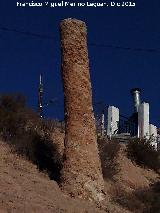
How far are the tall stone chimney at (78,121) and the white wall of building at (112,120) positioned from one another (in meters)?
18.8

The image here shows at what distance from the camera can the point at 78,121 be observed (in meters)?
20.0

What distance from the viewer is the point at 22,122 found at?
85.7 ft

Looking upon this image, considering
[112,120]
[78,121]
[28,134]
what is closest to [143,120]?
[112,120]

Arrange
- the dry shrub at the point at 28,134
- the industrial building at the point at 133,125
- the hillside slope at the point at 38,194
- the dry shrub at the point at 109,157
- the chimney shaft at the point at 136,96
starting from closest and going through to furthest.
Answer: the hillside slope at the point at 38,194, the dry shrub at the point at 28,134, the dry shrub at the point at 109,157, the industrial building at the point at 133,125, the chimney shaft at the point at 136,96

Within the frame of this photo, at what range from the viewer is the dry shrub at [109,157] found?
995 inches

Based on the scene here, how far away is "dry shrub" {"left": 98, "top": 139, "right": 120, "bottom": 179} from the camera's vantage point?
2528 centimetres

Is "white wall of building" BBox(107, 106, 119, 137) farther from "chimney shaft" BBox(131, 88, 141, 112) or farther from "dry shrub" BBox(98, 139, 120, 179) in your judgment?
"dry shrub" BBox(98, 139, 120, 179)

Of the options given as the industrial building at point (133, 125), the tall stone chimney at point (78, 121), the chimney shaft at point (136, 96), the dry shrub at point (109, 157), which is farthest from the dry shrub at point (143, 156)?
the tall stone chimney at point (78, 121)

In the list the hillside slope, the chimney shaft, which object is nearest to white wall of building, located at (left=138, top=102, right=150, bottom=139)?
the chimney shaft

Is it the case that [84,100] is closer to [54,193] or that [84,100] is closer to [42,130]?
[54,193]

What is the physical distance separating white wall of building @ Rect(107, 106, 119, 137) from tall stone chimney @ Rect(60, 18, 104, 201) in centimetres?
1877

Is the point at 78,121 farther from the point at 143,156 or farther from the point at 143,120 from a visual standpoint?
the point at 143,120

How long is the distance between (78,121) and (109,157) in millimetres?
7846

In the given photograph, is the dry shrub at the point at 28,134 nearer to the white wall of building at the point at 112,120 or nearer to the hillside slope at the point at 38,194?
the hillside slope at the point at 38,194
